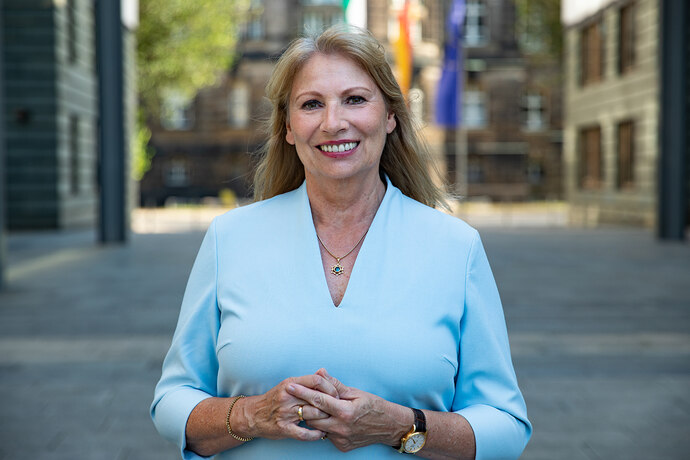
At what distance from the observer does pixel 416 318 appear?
2182 millimetres

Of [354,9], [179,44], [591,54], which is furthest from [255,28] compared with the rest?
[354,9]

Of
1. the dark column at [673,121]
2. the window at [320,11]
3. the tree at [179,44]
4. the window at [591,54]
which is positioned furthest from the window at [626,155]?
the window at [320,11]

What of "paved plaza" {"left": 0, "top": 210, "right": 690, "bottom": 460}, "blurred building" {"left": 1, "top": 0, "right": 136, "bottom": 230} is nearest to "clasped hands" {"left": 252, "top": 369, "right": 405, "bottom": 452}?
"paved plaza" {"left": 0, "top": 210, "right": 690, "bottom": 460}

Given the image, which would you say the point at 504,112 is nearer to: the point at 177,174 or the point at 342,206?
the point at 177,174

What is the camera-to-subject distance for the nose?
225cm

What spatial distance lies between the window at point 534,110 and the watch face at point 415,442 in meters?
46.3

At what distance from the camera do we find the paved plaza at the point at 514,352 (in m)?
4.81

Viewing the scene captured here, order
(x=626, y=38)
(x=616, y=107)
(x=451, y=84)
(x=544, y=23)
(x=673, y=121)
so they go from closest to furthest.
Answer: (x=673, y=121), (x=626, y=38), (x=616, y=107), (x=451, y=84), (x=544, y=23)

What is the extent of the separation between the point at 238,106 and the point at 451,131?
1094 centimetres

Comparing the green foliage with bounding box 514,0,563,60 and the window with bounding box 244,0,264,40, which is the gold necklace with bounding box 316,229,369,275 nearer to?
the green foliage with bounding box 514,0,563,60

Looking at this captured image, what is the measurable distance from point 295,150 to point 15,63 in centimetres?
2037

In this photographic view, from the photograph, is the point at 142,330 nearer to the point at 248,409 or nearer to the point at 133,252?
the point at 248,409

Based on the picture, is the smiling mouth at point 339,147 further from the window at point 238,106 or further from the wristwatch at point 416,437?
the window at point 238,106

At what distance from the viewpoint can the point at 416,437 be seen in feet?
7.09
